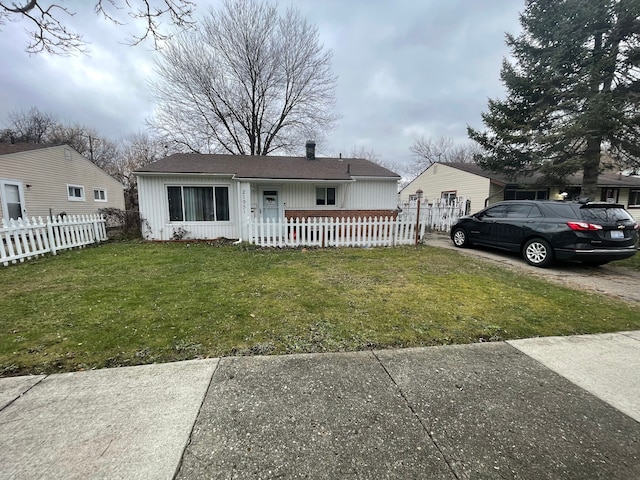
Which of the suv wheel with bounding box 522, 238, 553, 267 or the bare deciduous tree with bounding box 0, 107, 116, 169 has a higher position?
the bare deciduous tree with bounding box 0, 107, 116, 169

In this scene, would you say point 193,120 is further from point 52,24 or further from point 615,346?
point 615,346

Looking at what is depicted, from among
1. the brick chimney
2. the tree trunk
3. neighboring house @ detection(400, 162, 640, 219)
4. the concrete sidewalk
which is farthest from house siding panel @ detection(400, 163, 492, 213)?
the concrete sidewalk

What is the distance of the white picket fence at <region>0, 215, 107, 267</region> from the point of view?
21.6 feet

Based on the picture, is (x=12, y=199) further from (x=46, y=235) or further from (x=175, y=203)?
(x=175, y=203)

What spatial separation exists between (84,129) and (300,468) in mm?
40130

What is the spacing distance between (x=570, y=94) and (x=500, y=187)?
6156 mm

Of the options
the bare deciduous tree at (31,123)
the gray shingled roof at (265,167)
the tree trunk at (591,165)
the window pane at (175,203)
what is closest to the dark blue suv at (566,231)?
the gray shingled roof at (265,167)

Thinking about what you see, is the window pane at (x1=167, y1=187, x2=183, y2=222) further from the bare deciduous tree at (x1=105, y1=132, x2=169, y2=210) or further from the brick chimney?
the bare deciduous tree at (x1=105, y1=132, x2=169, y2=210)

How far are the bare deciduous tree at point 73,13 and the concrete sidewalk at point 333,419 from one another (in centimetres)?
707

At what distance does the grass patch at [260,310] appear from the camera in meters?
2.91

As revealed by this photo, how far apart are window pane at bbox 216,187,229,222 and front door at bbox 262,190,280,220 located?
66.6 inches

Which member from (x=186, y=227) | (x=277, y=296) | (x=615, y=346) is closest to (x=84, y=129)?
(x=186, y=227)

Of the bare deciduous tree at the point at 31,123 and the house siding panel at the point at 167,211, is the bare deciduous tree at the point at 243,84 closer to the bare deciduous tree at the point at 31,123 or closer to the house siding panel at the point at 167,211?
the house siding panel at the point at 167,211

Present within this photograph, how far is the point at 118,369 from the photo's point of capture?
248cm
